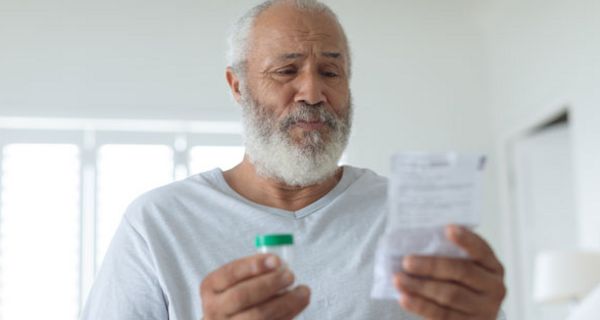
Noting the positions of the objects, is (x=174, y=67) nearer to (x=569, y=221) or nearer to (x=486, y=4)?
(x=486, y=4)

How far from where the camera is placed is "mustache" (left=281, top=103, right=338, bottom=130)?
4.59ft

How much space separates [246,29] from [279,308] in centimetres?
77

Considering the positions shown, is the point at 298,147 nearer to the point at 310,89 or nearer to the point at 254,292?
the point at 310,89

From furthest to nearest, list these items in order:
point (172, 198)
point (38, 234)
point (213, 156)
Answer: point (213, 156)
point (38, 234)
point (172, 198)

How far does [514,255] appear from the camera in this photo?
4469 millimetres

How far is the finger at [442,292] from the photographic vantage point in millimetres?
885

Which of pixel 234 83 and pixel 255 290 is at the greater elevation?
pixel 234 83

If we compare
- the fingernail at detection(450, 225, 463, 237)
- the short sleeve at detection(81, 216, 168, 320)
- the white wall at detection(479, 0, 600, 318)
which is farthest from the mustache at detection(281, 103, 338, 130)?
the white wall at detection(479, 0, 600, 318)

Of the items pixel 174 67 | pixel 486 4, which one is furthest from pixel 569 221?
pixel 174 67

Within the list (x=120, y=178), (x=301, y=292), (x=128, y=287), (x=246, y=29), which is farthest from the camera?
(x=120, y=178)

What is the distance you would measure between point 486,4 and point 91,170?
8.18 ft

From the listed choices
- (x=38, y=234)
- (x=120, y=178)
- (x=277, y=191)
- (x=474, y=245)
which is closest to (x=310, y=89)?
(x=277, y=191)

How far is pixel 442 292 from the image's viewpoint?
0.89 meters

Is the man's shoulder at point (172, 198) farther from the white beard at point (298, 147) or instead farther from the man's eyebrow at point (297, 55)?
the man's eyebrow at point (297, 55)
